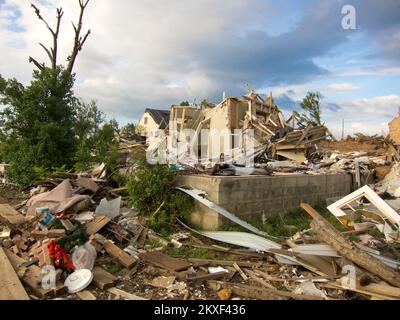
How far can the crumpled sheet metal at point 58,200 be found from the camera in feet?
19.7

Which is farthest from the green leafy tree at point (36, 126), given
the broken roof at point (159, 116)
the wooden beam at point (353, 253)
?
the broken roof at point (159, 116)

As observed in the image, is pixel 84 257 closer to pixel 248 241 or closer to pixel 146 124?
pixel 248 241

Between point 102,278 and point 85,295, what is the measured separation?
0.33 m

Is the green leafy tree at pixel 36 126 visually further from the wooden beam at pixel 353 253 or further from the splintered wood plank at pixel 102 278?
the wooden beam at pixel 353 253

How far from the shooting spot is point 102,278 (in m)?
3.92

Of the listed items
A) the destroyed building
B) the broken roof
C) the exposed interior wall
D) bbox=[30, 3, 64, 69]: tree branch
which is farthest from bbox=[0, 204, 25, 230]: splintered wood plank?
the exposed interior wall

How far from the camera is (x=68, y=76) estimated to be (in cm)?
1220

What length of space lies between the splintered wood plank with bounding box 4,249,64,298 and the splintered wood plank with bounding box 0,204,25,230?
1.38 metres

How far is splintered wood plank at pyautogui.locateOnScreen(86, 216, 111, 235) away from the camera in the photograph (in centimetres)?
519
